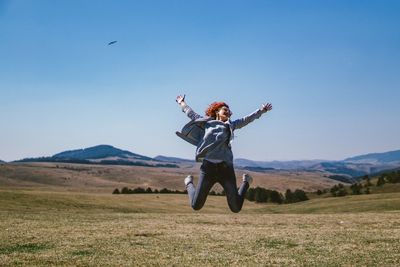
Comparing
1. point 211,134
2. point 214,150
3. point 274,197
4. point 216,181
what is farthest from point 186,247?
point 274,197

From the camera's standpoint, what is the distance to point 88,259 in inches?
645

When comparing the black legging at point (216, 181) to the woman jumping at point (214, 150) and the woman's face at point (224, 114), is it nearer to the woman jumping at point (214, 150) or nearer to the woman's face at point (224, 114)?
the woman jumping at point (214, 150)

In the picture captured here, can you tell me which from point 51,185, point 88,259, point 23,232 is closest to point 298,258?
point 88,259

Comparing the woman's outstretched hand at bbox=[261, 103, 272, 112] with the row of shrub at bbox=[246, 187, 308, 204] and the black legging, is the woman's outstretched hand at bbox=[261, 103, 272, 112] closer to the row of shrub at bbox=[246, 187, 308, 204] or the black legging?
the black legging

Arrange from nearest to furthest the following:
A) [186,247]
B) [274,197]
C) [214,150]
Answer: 1. [214,150]
2. [186,247]
3. [274,197]

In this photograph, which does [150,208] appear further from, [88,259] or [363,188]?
[88,259]

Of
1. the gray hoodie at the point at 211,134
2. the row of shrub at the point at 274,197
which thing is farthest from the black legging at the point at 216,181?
the row of shrub at the point at 274,197

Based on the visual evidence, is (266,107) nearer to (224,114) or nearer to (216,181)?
(224,114)

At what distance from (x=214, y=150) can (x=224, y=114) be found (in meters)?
1.00

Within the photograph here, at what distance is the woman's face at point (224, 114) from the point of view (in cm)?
1104

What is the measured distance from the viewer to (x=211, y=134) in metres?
10.6

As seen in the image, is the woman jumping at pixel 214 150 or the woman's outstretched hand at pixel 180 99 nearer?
the woman jumping at pixel 214 150

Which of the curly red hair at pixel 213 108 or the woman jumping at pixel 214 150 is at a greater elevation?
the curly red hair at pixel 213 108

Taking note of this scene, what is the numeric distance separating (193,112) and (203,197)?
212 cm
